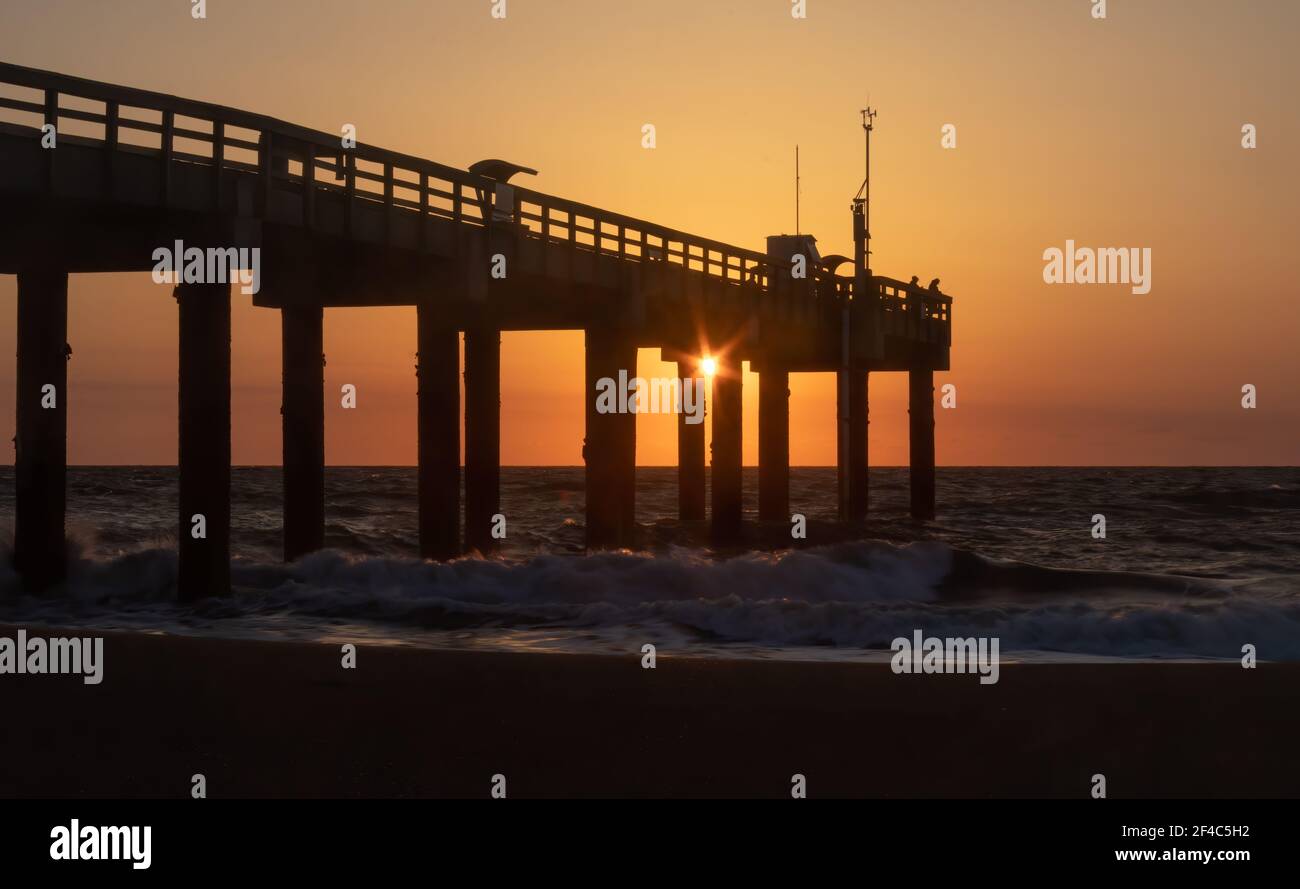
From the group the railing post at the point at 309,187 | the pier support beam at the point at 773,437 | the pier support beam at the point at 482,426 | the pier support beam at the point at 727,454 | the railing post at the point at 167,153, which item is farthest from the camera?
the pier support beam at the point at 773,437

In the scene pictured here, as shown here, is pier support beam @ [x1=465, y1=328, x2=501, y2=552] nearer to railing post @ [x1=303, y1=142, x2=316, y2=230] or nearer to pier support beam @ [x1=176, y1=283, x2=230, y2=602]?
railing post @ [x1=303, y1=142, x2=316, y2=230]

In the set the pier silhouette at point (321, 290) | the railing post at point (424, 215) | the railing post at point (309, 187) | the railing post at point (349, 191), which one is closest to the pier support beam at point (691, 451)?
the pier silhouette at point (321, 290)

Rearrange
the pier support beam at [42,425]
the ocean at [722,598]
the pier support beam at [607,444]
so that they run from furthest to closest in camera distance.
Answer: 1. the pier support beam at [607,444]
2. the pier support beam at [42,425]
3. the ocean at [722,598]

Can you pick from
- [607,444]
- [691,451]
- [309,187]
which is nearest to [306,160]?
[309,187]

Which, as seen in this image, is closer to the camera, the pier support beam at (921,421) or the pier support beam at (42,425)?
the pier support beam at (42,425)

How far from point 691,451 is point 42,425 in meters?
24.4

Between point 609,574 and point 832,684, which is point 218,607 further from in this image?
point 832,684

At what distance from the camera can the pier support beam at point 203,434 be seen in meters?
19.2

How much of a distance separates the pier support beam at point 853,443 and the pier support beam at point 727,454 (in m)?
3.32

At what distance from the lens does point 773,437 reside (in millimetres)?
42562

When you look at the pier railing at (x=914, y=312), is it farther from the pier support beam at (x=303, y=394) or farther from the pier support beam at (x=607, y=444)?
the pier support beam at (x=303, y=394)

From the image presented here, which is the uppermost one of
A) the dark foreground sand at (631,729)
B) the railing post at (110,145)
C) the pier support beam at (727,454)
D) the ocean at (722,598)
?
the railing post at (110,145)

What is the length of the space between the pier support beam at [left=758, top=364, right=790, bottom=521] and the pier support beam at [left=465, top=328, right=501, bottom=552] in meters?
15.3

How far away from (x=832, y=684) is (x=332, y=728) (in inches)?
146
